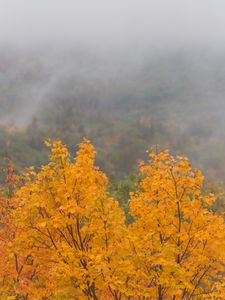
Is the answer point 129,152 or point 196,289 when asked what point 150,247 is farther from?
point 129,152

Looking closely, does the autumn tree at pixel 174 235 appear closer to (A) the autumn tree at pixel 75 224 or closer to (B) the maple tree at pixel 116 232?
(B) the maple tree at pixel 116 232

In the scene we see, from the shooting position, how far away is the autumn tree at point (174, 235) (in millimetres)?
10938

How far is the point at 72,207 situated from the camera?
10.5 m

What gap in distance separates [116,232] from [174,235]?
6.25ft

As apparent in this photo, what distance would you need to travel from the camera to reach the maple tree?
34.9 ft

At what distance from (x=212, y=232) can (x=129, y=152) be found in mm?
182654

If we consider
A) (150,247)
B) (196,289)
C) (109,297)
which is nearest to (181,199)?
(150,247)

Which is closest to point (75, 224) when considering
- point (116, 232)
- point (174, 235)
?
point (116, 232)

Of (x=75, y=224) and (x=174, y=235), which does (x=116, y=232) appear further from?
(x=174, y=235)

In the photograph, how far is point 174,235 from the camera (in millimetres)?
11578

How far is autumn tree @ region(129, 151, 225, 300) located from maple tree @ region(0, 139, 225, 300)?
0.03 m

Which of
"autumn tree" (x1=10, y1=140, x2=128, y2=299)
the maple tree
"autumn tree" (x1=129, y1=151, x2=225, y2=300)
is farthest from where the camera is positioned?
"autumn tree" (x1=129, y1=151, x2=225, y2=300)

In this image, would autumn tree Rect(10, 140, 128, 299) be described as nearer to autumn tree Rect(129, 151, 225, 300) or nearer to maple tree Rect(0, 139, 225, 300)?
maple tree Rect(0, 139, 225, 300)

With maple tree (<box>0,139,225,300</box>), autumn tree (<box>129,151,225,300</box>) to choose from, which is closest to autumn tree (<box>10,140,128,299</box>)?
maple tree (<box>0,139,225,300</box>)
